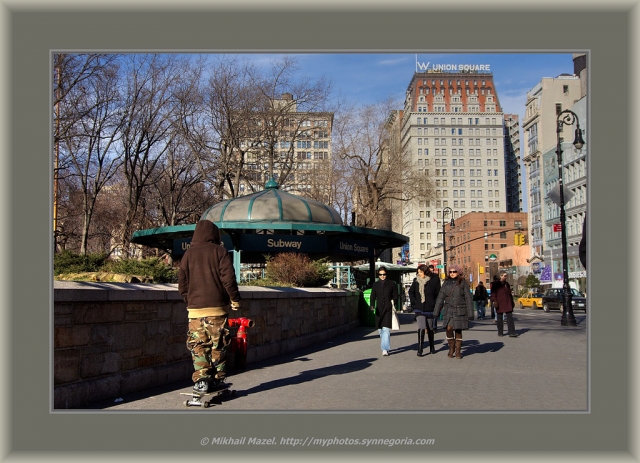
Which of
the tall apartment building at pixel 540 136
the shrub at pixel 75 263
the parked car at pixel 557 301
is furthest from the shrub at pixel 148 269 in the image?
the tall apartment building at pixel 540 136

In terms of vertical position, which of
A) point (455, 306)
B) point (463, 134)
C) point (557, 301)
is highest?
point (463, 134)

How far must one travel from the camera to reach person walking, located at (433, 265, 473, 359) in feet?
42.7

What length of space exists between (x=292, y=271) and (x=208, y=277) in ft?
37.4

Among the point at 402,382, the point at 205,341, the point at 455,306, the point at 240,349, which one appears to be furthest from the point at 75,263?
the point at 205,341

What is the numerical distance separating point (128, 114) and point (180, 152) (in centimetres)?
835

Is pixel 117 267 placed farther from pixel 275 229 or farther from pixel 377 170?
pixel 377 170

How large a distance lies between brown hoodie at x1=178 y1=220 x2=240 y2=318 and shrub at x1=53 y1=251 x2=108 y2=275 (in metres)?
10.3

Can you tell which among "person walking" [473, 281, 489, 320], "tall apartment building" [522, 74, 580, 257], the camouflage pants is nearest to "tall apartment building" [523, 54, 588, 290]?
"tall apartment building" [522, 74, 580, 257]

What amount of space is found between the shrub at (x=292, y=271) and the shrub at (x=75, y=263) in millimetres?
4573

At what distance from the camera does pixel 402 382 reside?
9484 mm

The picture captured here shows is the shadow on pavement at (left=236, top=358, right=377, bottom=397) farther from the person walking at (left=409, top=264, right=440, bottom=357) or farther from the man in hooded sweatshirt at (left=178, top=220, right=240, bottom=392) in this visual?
the person walking at (left=409, top=264, right=440, bottom=357)

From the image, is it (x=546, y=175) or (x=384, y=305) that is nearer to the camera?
(x=384, y=305)

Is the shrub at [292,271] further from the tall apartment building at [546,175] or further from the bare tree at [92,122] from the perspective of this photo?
the tall apartment building at [546,175]
